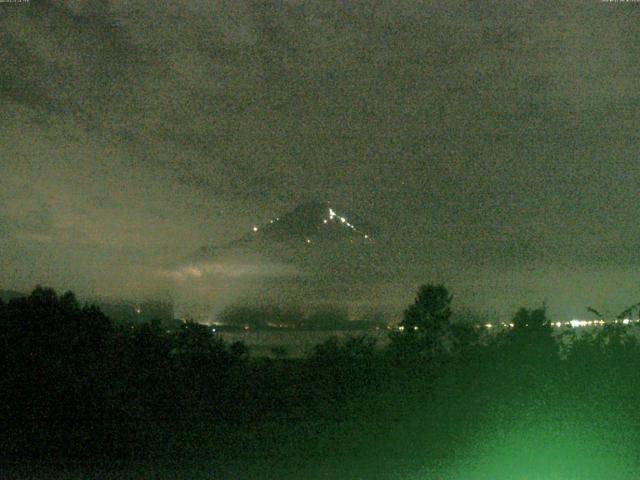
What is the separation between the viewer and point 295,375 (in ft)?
38.5

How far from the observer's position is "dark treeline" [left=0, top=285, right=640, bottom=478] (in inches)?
354

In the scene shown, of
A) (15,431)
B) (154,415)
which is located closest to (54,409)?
(15,431)

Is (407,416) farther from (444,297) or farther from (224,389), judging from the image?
(444,297)

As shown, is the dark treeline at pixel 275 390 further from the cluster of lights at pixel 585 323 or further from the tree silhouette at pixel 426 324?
the tree silhouette at pixel 426 324

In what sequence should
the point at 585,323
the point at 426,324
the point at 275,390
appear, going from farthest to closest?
the point at 426,324 → the point at 585,323 → the point at 275,390

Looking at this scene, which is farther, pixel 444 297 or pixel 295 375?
pixel 444 297

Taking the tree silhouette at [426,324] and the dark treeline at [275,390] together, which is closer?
the dark treeline at [275,390]

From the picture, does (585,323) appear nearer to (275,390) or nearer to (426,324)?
(426,324)

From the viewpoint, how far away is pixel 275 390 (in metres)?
11.2

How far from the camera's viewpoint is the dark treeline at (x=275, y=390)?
899 centimetres

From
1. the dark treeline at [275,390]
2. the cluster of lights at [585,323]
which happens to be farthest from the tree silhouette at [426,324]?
the cluster of lights at [585,323]

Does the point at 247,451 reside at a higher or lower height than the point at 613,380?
lower

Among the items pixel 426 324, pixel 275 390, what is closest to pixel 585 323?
pixel 426 324

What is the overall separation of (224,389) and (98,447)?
8.84 feet
